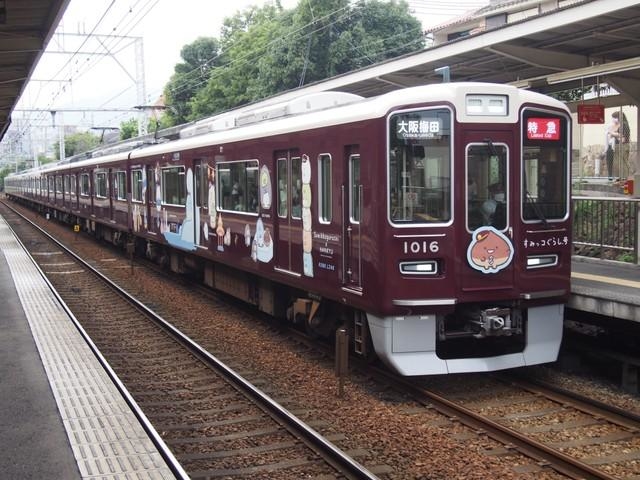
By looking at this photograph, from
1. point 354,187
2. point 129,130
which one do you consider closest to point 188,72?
point 129,130

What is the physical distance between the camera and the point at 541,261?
7.29m

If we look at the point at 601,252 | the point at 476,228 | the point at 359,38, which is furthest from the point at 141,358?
the point at 359,38

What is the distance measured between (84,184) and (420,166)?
2174 cm

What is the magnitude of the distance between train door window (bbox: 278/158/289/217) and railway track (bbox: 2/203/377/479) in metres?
2.01

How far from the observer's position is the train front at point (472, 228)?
680cm

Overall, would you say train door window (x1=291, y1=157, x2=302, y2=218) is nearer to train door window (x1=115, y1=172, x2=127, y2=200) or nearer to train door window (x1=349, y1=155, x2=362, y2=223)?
train door window (x1=349, y1=155, x2=362, y2=223)

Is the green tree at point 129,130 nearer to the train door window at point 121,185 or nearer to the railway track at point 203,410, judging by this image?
the train door window at point 121,185

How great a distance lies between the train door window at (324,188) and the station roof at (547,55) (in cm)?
158

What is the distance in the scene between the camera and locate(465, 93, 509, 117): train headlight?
6.91 meters

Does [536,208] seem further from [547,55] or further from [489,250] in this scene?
[547,55]

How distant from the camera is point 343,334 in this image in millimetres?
7039

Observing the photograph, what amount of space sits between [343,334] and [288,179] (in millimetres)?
2523

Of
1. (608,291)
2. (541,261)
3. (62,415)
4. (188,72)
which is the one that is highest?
(188,72)

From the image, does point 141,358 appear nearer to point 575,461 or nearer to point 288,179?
point 288,179
